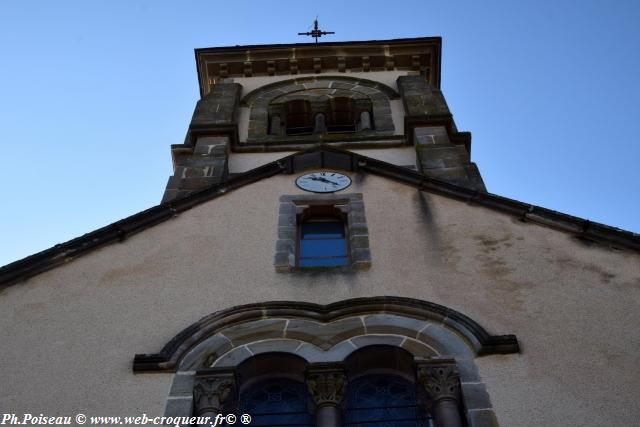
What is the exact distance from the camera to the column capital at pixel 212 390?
22.8ft

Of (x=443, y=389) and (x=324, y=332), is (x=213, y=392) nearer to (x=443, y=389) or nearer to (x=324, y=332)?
(x=324, y=332)

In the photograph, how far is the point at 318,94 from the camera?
19.3 m

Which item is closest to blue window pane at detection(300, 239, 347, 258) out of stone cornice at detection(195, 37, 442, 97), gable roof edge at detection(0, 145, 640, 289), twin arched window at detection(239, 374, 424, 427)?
gable roof edge at detection(0, 145, 640, 289)

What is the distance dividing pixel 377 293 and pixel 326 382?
146 centimetres

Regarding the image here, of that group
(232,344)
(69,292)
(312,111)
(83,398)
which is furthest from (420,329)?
(312,111)

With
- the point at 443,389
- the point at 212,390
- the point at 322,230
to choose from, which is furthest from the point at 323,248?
the point at 443,389

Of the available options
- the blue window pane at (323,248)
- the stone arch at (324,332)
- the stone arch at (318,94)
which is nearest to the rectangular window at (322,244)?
the blue window pane at (323,248)

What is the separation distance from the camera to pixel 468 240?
30.3 feet

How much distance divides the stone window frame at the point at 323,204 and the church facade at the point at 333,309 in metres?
0.03

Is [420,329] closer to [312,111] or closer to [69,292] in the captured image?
[69,292]

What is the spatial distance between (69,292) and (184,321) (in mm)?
1368

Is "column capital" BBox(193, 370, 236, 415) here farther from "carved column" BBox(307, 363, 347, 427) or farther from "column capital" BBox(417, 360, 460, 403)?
"column capital" BBox(417, 360, 460, 403)

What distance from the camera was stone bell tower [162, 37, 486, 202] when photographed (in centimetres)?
1404

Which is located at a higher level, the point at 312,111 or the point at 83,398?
the point at 312,111
